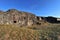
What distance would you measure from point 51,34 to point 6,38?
4.81 m

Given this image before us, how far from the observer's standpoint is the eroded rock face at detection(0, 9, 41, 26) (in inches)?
1125

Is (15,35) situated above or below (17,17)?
below

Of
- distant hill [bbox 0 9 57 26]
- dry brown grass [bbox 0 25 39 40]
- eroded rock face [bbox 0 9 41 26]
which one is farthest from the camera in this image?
distant hill [bbox 0 9 57 26]

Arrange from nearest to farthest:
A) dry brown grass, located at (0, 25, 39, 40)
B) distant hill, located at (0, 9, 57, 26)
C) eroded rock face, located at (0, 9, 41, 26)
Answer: dry brown grass, located at (0, 25, 39, 40)
eroded rock face, located at (0, 9, 41, 26)
distant hill, located at (0, 9, 57, 26)

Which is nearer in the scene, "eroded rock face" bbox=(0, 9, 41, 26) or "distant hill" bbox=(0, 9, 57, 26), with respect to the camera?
"eroded rock face" bbox=(0, 9, 41, 26)

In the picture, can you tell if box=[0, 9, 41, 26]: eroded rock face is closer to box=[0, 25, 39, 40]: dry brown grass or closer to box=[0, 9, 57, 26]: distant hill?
box=[0, 9, 57, 26]: distant hill

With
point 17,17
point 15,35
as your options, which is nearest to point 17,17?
point 17,17

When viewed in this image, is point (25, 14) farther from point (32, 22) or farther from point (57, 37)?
point (57, 37)

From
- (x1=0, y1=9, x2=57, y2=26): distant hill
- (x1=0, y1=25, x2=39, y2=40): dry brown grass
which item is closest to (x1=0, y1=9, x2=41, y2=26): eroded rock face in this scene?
(x1=0, y1=9, x2=57, y2=26): distant hill

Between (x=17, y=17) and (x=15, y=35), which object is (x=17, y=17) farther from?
(x=15, y=35)

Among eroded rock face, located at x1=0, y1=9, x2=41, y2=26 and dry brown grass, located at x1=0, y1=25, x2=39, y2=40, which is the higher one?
eroded rock face, located at x1=0, y1=9, x2=41, y2=26

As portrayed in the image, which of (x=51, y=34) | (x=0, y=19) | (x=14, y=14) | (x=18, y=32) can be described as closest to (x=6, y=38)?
(x=18, y=32)

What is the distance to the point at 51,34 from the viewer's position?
13.0 meters

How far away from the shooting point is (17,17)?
1310 inches
